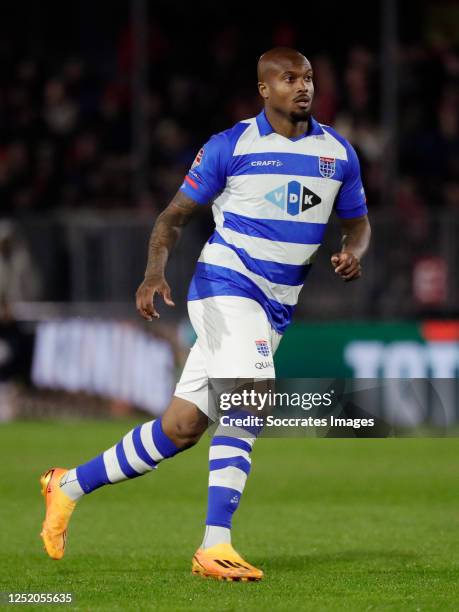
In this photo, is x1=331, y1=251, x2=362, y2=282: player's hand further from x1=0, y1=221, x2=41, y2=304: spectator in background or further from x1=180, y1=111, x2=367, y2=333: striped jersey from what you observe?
x1=0, y1=221, x2=41, y2=304: spectator in background

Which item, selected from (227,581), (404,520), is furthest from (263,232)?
(404,520)

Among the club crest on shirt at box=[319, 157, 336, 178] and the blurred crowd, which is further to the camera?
the blurred crowd

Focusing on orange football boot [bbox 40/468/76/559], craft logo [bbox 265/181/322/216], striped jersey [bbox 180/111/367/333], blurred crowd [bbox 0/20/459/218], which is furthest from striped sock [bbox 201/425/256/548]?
blurred crowd [bbox 0/20/459/218]

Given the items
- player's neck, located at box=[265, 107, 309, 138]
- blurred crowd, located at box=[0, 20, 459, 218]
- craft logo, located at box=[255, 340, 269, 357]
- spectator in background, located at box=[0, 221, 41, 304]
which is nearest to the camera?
craft logo, located at box=[255, 340, 269, 357]

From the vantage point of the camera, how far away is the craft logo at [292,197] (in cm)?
631

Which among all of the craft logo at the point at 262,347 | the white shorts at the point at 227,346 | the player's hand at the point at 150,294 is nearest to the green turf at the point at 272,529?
the white shorts at the point at 227,346

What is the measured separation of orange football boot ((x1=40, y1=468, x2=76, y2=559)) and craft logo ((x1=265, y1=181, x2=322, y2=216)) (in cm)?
154

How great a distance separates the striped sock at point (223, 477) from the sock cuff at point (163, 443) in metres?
0.20

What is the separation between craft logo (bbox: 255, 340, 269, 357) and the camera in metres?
6.24

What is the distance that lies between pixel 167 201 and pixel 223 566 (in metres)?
8.95

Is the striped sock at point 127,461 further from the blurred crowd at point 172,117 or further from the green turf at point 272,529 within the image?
the blurred crowd at point 172,117

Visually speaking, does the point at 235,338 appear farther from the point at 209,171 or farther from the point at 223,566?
the point at 223,566

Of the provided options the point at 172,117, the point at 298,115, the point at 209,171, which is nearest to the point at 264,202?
the point at 209,171
